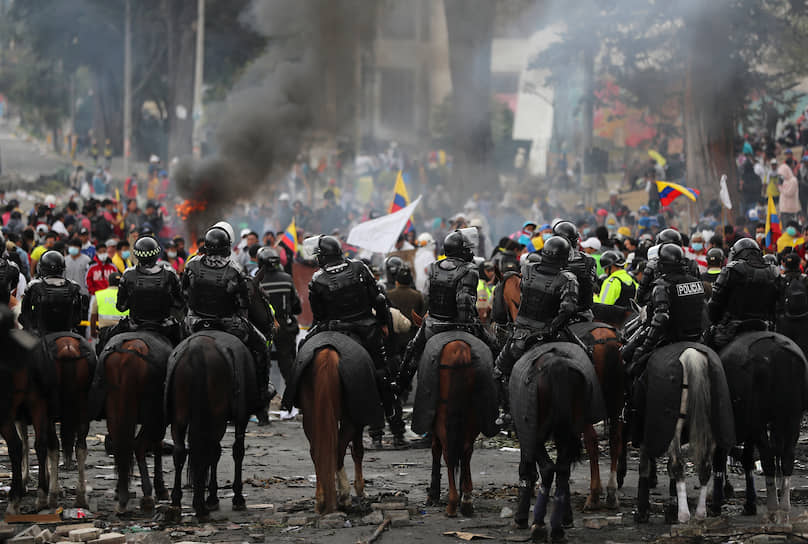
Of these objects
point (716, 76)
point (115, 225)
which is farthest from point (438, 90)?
point (115, 225)

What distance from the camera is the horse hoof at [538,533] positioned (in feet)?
30.5

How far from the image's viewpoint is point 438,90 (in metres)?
64.2

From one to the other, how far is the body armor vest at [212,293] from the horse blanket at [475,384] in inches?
72.1

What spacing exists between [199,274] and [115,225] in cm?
1718

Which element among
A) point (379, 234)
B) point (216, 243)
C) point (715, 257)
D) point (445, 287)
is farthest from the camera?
point (379, 234)

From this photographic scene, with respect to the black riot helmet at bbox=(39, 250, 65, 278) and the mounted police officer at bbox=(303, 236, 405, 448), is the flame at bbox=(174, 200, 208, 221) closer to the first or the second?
the black riot helmet at bbox=(39, 250, 65, 278)

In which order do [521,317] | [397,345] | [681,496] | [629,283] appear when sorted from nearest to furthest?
[681,496]
[521,317]
[629,283]
[397,345]

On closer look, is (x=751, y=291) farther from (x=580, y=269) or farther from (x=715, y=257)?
(x=715, y=257)

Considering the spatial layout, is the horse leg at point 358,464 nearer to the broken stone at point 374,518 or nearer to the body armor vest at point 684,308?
the broken stone at point 374,518

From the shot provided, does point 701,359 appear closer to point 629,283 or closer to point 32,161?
point 629,283

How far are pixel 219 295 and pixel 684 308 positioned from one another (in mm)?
4024

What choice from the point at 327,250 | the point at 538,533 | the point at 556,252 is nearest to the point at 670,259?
the point at 556,252

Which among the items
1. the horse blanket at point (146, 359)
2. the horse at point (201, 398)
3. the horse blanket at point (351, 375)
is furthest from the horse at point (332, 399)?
the horse blanket at point (146, 359)

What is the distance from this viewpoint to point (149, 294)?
10.9 meters
